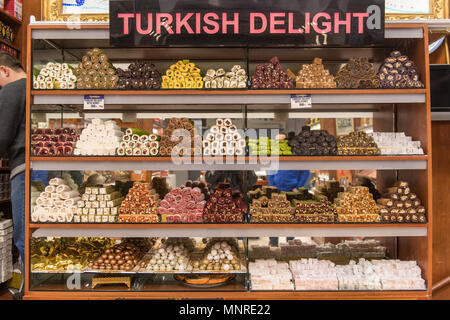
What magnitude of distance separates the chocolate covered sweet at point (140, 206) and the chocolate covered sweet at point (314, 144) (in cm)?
153

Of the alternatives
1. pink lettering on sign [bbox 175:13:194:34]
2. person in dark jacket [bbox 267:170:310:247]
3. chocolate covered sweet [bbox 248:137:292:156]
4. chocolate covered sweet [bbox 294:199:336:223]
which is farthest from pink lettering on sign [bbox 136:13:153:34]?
chocolate covered sweet [bbox 294:199:336:223]

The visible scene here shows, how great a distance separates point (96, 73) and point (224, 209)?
1.88m

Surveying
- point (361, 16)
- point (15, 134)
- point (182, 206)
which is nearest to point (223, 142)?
point (182, 206)

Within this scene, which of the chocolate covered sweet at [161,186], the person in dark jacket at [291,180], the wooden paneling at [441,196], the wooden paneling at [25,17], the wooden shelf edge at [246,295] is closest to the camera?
the wooden shelf edge at [246,295]

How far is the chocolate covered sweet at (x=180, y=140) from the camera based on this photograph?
10.8 ft

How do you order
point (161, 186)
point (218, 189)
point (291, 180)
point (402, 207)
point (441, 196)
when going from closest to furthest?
point (402, 207) → point (218, 189) → point (441, 196) → point (161, 186) → point (291, 180)

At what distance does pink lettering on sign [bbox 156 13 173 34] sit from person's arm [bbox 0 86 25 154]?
1582 millimetres

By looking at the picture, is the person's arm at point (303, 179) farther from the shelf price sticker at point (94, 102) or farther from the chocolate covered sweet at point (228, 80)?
the shelf price sticker at point (94, 102)

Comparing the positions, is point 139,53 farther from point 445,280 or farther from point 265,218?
point 445,280

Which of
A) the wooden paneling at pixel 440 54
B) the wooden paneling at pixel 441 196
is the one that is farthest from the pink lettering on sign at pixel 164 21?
the wooden paneling at pixel 441 196

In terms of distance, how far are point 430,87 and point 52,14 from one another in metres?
4.16

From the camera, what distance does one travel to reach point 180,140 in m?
3.34

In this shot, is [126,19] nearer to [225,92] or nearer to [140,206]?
[225,92]

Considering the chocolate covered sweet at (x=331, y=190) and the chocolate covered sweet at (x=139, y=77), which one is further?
the chocolate covered sweet at (x=331, y=190)
